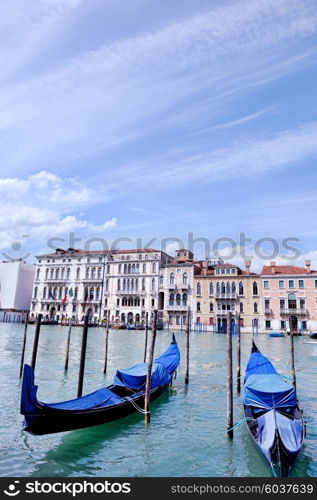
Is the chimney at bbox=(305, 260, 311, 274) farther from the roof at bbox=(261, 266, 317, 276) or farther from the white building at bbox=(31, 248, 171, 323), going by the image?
the white building at bbox=(31, 248, 171, 323)

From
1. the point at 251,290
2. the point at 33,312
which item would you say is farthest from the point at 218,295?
the point at 33,312

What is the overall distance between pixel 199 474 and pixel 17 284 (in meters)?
49.5

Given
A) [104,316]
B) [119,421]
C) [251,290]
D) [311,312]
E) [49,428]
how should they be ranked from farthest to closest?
[104,316] → [251,290] → [311,312] → [119,421] → [49,428]

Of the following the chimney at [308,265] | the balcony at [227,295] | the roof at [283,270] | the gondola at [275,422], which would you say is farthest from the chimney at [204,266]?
the gondola at [275,422]

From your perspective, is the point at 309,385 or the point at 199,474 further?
the point at 309,385

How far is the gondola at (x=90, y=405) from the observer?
5.16m

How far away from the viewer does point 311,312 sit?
35062 mm

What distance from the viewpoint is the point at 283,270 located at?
3750cm

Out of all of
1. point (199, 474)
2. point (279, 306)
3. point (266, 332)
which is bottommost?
point (199, 474)

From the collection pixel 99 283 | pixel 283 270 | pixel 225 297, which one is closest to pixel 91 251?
pixel 99 283

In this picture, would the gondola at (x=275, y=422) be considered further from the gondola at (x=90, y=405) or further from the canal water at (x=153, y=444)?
the gondola at (x=90, y=405)

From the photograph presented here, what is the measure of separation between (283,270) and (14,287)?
3476 cm
